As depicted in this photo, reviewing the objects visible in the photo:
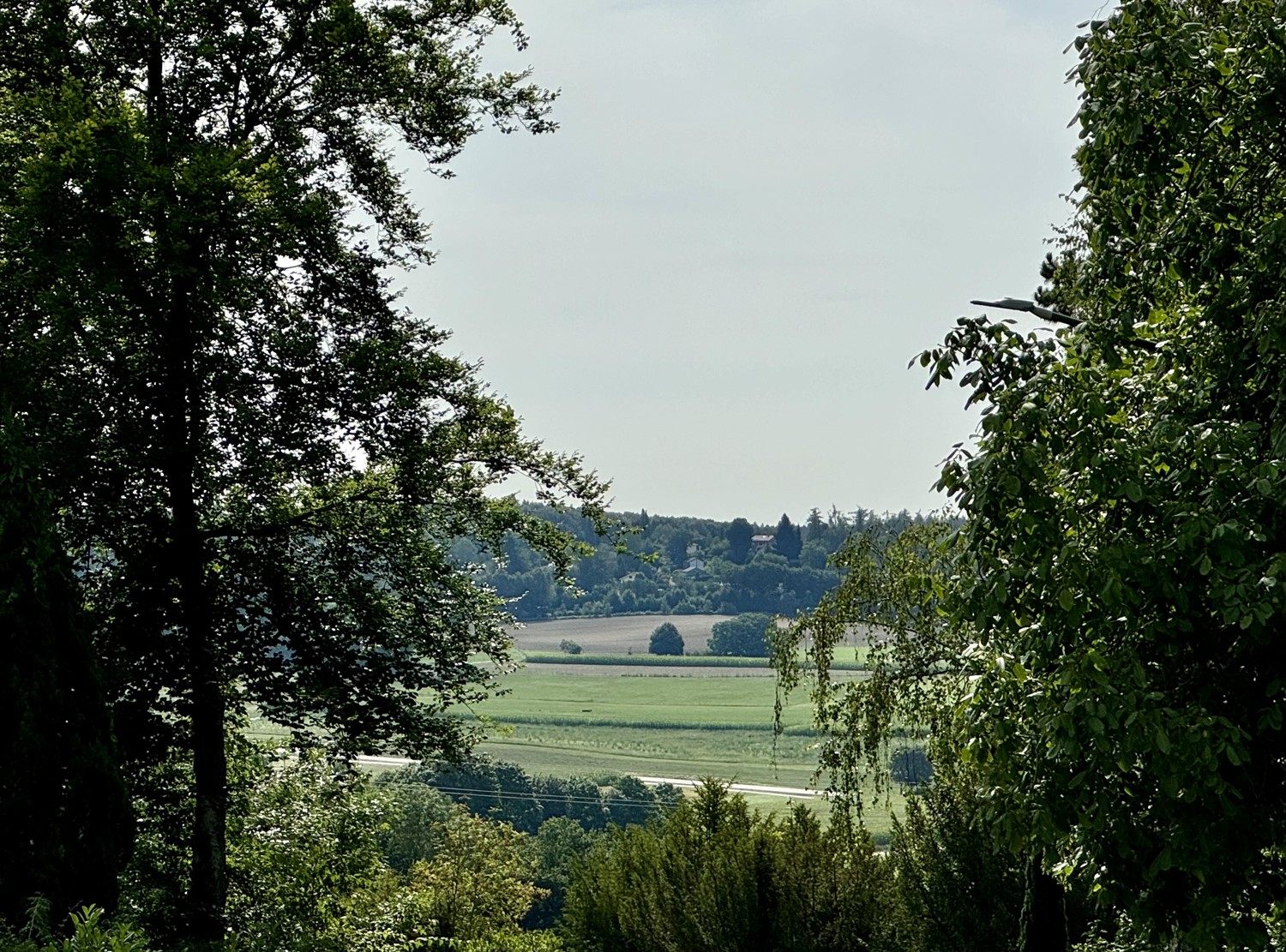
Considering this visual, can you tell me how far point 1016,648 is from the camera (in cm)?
641

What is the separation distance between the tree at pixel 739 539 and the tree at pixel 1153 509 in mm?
123327

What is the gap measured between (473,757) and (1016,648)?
7.46 metres

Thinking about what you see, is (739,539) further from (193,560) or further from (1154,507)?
(1154,507)

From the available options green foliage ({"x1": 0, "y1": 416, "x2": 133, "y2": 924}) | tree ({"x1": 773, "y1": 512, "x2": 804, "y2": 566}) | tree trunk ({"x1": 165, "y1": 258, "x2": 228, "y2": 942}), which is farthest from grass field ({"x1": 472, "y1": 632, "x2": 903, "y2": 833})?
green foliage ({"x1": 0, "y1": 416, "x2": 133, "y2": 924})

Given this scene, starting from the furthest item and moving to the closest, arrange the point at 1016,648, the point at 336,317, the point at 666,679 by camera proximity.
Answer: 1. the point at 666,679
2. the point at 336,317
3. the point at 1016,648

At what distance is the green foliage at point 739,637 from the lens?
11919 centimetres

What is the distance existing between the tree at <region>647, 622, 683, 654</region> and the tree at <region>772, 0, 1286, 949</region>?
390ft

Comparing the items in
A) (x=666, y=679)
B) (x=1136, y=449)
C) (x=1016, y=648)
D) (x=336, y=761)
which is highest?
(x=1136, y=449)

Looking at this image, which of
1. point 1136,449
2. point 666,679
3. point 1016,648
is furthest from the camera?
point 666,679

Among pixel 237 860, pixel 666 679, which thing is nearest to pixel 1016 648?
pixel 237 860

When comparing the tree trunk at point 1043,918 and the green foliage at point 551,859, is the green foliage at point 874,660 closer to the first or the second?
the tree trunk at point 1043,918

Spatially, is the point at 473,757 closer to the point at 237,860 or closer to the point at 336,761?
the point at 336,761

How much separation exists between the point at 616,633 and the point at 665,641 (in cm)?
902

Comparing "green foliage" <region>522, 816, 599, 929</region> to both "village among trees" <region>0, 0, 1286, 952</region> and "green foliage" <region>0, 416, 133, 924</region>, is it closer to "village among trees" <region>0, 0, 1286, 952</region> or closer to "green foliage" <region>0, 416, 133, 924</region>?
"village among trees" <region>0, 0, 1286, 952</region>
